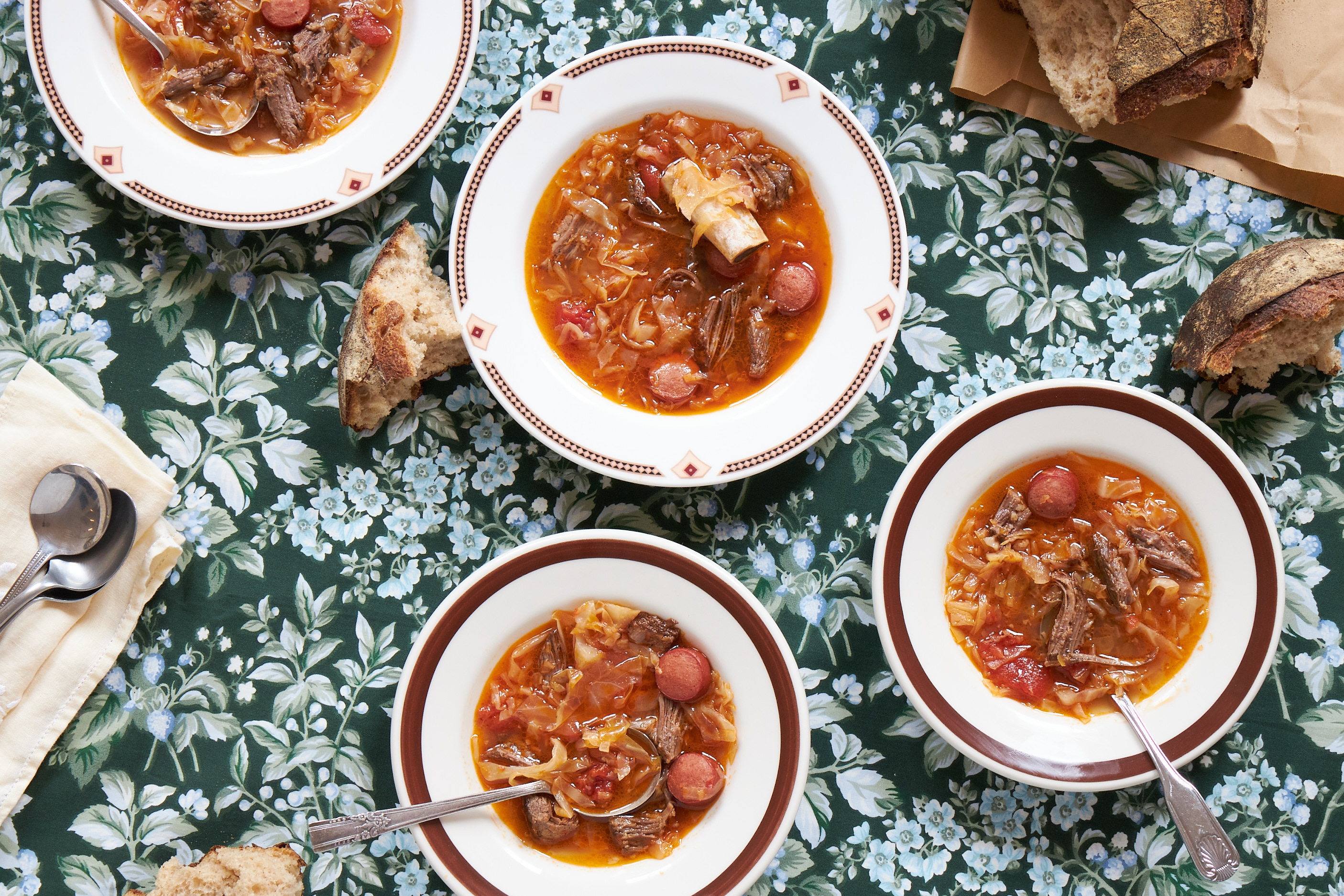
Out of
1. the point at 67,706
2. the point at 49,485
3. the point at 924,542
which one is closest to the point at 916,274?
the point at 924,542

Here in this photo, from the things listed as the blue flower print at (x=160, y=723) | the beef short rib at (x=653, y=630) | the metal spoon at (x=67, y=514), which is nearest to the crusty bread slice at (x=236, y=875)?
the blue flower print at (x=160, y=723)

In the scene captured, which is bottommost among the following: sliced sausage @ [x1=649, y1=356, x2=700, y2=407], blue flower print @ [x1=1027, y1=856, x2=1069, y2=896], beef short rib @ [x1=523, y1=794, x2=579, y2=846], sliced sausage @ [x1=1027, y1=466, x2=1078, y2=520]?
blue flower print @ [x1=1027, y1=856, x2=1069, y2=896]

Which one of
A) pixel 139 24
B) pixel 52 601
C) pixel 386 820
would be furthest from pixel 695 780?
pixel 139 24

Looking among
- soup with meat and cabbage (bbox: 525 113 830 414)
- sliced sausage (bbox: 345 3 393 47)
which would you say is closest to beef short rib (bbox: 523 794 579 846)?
soup with meat and cabbage (bbox: 525 113 830 414)

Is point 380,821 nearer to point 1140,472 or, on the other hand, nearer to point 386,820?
point 386,820

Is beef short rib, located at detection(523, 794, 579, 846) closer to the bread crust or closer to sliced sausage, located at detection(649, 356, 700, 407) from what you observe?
sliced sausage, located at detection(649, 356, 700, 407)

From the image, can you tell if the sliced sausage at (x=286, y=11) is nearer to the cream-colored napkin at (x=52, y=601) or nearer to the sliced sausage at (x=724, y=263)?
the cream-colored napkin at (x=52, y=601)
